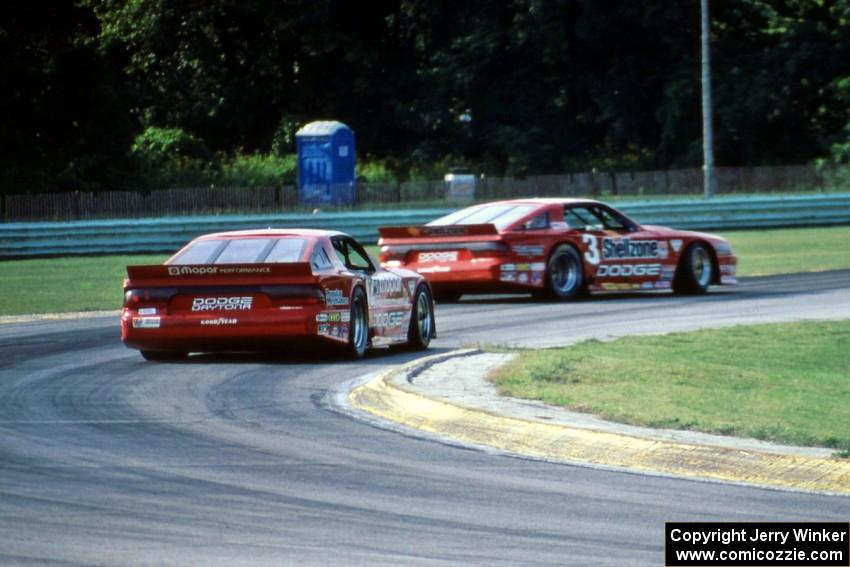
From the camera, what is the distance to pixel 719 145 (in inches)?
2702

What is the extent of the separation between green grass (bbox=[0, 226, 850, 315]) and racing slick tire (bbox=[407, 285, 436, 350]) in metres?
6.80

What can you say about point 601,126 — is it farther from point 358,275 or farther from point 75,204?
point 358,275

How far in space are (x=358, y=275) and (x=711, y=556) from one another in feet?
30.5

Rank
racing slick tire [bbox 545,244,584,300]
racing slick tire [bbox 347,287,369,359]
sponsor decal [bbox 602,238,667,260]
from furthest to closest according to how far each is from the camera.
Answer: sponsor decal [bbox 602,238,667,260], racing slick tire [bbox 545,244,584,300], racing slick tire [bbox 347,287,369,359]

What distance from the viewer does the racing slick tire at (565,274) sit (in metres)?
22.5

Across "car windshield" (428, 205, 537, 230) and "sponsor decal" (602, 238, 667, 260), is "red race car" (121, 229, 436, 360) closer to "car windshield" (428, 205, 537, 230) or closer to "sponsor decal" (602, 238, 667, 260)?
"car windshield" (428, 205, 537, 230)

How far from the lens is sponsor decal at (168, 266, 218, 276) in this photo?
583 inches

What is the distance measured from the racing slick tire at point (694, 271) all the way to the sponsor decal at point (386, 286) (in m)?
8.01

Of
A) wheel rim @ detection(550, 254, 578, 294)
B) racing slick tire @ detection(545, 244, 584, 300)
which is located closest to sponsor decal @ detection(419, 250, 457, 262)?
racing slick tire @ detection(545, 244, 584, 300)

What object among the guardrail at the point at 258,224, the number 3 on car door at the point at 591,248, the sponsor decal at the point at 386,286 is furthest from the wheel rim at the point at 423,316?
the guardrail at the point at 258,224

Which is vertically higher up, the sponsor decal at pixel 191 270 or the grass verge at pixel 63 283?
the sponsor decal at pixel 191 270

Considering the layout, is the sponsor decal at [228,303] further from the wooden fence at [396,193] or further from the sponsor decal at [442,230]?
the wooden fence at [396,193]

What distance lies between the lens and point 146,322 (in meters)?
14.7

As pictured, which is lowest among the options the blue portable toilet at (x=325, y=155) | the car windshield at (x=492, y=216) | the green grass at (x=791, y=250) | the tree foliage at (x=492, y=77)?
the green grass at (x=791, y=250)
